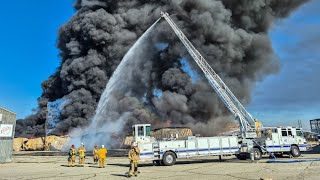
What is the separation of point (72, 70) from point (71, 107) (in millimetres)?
7082

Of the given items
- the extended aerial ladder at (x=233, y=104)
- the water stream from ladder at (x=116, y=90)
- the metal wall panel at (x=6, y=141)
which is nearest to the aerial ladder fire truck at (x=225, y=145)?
the extended aerial ladder at (x=233, y=104)

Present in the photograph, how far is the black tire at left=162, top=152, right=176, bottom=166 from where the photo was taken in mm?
20734

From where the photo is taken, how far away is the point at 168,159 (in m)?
20.9

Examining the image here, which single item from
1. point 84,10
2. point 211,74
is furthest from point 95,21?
point 211,74

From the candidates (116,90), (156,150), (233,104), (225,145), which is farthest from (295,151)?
(116,90)

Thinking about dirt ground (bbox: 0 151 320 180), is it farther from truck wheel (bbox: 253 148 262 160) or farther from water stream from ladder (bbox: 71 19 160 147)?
water stream from ladder (bbox: 71 19 160 147)

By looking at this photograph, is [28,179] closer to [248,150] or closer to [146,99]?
[248,150]

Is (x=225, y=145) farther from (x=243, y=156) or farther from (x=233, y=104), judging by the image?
(x=233, y=104)

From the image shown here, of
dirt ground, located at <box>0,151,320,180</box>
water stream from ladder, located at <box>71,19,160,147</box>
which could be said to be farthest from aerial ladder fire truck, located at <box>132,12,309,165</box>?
water stream from ladder, located at <box>71,19,160,147</box>

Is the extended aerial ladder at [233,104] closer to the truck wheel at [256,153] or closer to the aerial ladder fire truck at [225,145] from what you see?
the aerial ladder fire truck at [225,145]

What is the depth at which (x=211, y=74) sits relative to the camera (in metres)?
37.3

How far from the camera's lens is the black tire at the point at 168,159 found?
68.0ft

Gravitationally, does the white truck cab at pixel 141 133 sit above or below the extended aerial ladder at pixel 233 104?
below

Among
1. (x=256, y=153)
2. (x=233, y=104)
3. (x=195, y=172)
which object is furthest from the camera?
(x=233, y=104)
